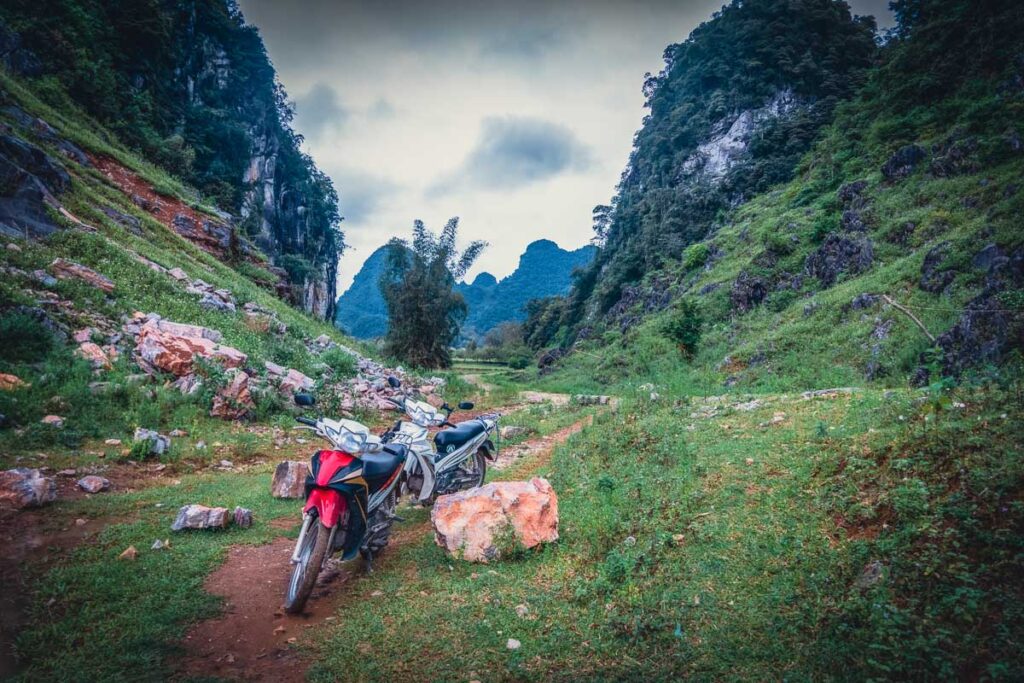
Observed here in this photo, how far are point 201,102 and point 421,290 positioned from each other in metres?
33.5

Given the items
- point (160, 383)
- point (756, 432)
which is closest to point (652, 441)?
point (756, 432)

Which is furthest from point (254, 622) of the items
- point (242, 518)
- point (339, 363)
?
point (339, 363)

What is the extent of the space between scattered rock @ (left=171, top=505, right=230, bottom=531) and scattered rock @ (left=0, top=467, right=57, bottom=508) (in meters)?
1.41

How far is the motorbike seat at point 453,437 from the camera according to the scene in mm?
5852

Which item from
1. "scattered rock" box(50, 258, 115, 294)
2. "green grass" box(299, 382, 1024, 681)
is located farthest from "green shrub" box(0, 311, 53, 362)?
"green grass" box(299, 382, 1024, 681)

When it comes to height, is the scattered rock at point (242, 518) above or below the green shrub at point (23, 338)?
below

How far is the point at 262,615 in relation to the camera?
3465 millimetres

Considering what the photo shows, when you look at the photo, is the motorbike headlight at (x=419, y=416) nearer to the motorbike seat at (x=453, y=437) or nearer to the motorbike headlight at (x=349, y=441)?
the motorbike seat at (x=453, y=437)

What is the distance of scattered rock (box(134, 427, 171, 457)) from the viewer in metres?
6.75

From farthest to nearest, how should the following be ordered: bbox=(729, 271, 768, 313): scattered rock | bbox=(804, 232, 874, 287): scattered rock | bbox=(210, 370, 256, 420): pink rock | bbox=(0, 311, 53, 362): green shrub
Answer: bbox=(729, 271, 768, 313): scattered rock, bbox=(804, 232, 874, 287): scattered rock, bbox=(210, 370, 256, 420): pink rock, bbox=(0, 311, 53, 362): green shrub

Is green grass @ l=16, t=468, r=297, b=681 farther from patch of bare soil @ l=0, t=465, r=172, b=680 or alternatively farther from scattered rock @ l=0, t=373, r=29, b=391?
scattered rock @ l=0, t=373, r=29, b=391

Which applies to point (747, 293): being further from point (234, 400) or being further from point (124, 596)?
point (124, 596)

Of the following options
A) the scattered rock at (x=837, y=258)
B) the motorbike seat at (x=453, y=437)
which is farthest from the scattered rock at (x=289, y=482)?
the scattered rock at (x=837, y=258)

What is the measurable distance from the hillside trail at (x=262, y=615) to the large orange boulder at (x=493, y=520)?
2.52ft
